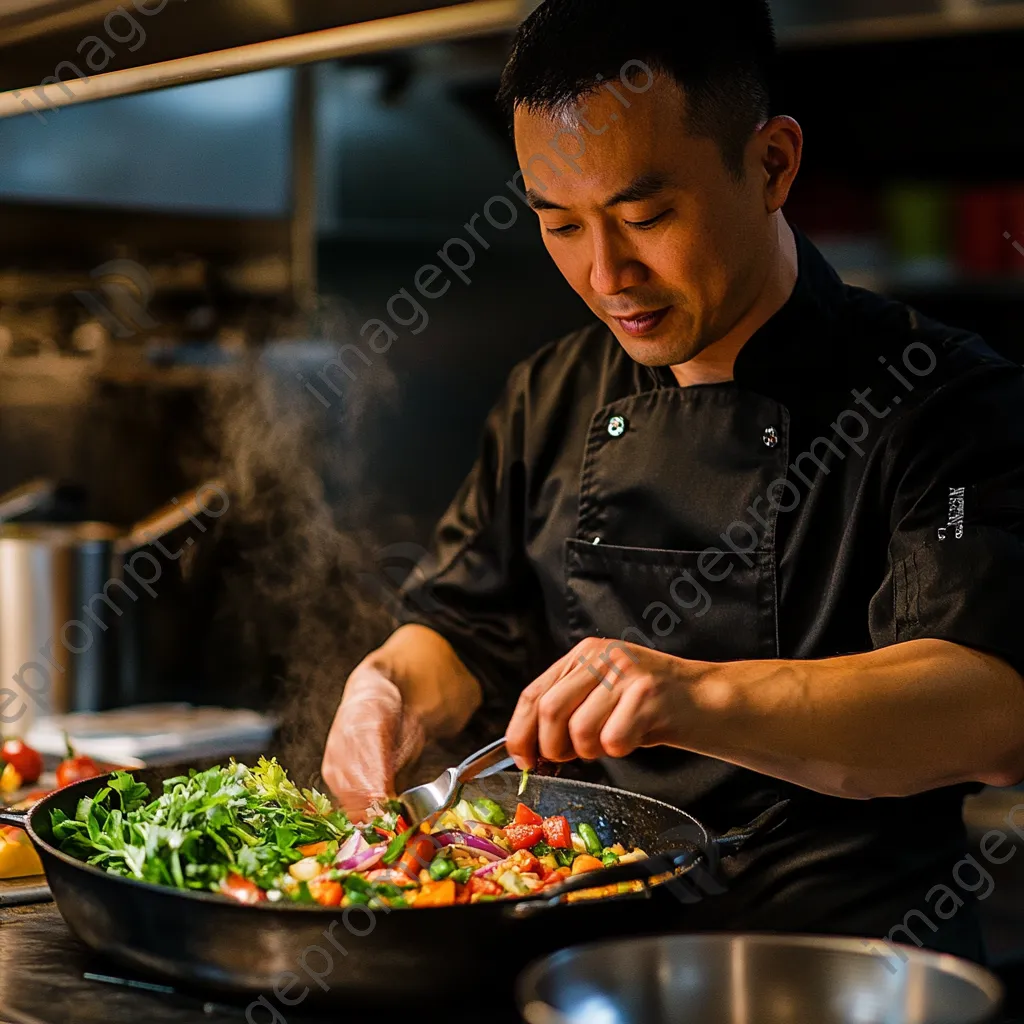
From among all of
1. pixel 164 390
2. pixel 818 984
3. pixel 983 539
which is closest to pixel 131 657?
pixel 164 390

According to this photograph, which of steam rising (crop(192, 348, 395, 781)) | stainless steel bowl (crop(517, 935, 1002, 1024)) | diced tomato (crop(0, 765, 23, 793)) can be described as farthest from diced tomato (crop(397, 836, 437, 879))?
steam rising (crop(192, 348, 395, 781))

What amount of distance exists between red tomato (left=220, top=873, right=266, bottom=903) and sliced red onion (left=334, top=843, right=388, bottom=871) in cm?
10

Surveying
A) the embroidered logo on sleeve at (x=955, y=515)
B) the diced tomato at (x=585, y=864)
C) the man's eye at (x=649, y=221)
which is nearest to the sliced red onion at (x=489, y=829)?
the diced tomato at (x=585, y=864)

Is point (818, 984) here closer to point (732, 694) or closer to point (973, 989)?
point (973, 989)

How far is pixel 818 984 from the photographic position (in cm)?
110

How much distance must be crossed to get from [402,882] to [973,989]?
59 cm

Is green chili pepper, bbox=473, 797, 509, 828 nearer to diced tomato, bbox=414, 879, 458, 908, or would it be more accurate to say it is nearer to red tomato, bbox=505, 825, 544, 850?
red tomato, bbox=505, 825, 544, 850

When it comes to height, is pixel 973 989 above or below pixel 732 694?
below

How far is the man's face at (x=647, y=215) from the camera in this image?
1604mm

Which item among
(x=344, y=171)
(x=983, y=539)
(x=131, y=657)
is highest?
(x=344, y=171)

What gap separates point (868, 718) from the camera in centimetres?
147

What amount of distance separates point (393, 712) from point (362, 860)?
0.41m

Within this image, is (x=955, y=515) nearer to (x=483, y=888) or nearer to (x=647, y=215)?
(x=647, y=215)

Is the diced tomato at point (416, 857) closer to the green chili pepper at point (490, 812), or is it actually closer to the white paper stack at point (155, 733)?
the green chili pepper at point (490, 812)
